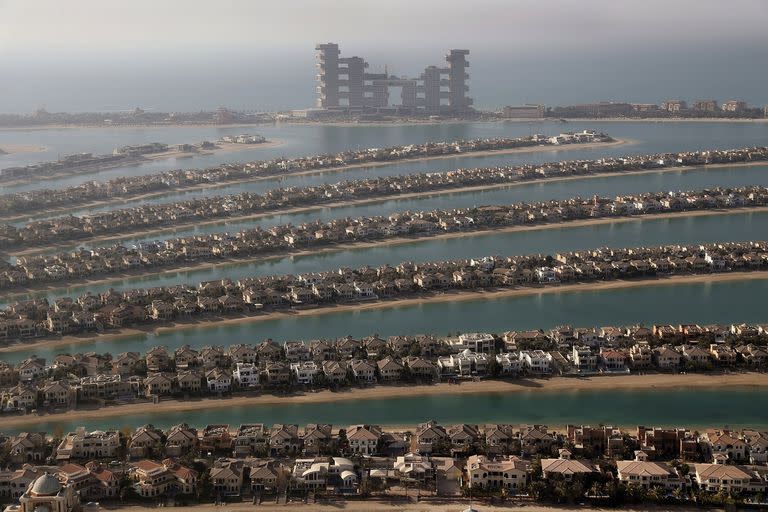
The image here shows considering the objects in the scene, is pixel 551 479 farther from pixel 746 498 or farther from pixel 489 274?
pixel 489 274

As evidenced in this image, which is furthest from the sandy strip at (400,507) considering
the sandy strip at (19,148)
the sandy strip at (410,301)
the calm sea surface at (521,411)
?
the sandy strip at (19,148)

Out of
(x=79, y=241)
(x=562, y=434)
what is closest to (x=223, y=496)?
(x=562, y=434)

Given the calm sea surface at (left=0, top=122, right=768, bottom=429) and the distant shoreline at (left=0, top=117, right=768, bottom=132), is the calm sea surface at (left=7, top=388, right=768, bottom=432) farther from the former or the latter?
the distant shoreline at (left=0, top=117, right=768, bottom=132)

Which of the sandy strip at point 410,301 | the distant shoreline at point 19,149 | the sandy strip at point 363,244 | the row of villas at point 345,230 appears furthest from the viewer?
the distant shoreline at point 19,149

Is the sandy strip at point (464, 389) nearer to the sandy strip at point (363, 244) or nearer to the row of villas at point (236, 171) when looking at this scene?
the sandy strip at point (363, 244)

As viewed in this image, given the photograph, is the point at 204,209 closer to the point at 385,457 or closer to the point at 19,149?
the point at 385,457

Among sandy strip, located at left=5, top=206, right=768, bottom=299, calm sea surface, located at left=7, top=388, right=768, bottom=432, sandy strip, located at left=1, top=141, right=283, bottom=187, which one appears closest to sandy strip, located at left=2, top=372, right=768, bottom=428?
calm sea surface, located at left=7, top=388, right=768, bottom=432
